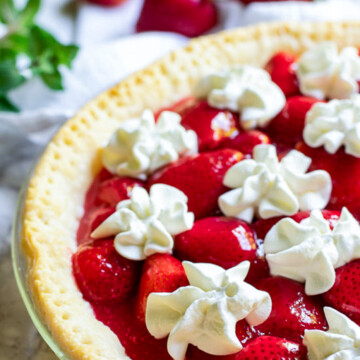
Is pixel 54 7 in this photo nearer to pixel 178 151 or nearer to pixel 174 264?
pixel 178 151

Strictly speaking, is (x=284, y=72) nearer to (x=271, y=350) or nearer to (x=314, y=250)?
(x=314, y=250)

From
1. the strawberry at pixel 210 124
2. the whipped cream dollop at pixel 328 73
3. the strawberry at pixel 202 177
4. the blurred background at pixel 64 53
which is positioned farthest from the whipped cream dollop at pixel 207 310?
the whipped cream dollop at pixel 328 73

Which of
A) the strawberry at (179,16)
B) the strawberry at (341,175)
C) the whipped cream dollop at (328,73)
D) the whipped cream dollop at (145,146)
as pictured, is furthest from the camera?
the strawberry at (179,16)

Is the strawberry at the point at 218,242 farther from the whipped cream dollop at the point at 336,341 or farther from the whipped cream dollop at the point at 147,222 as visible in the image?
the whipped cream dollop at the point at 336,341

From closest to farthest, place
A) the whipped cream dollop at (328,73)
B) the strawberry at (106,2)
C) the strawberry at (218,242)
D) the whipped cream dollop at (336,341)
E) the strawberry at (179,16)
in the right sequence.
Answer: the whipped cream dollop at (336,341) < the strawberry at (218,242) < the whipped cream dollop at (328,73) < the strawberry at (179,16) < the strawberry at (106,2)

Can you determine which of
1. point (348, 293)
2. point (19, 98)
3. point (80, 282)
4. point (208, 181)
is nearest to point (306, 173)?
point (208, 181)

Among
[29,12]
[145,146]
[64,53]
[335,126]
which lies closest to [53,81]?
[64,53]

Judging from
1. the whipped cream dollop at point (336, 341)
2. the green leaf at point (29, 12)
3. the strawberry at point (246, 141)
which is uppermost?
the green leaf at point (29, 12)
